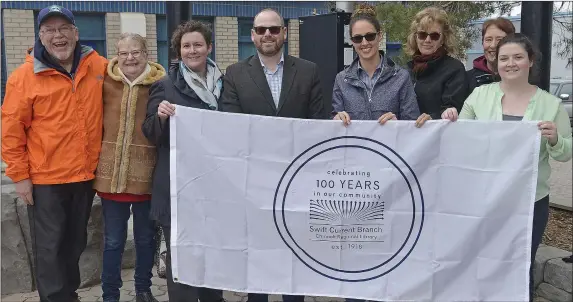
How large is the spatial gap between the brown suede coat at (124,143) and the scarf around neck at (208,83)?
1.38 feet

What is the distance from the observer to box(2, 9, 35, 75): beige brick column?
11.9m

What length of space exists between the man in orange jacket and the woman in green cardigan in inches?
88.7

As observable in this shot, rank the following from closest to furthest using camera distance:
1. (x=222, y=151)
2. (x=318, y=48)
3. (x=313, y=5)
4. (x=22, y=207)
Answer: (x=222, y=151) < (x=22, y=207) < (x=318, y=48) < (x=313, y=5)

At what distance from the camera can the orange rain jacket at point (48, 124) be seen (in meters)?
3.59

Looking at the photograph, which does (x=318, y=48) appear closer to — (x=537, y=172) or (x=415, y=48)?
(x=415, y=48)

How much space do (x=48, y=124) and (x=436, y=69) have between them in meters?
2.46

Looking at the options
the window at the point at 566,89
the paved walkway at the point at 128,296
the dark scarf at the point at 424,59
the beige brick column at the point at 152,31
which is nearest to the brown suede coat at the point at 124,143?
the paved walkway at the point at 128,296

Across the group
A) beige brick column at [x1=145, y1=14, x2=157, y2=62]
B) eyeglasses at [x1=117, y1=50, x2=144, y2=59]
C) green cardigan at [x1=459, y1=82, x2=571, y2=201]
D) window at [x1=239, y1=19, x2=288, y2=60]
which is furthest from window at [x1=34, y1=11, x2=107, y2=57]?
green cardigan at [x1=459, y1=82, x2=571, y2=201]

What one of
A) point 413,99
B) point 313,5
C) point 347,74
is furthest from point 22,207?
point 313,5

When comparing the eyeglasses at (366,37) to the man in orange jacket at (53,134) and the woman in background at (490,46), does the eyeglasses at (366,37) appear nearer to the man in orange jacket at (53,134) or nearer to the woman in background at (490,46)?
the woman in background at (490,46)

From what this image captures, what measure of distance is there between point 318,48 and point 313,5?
28.3 feet

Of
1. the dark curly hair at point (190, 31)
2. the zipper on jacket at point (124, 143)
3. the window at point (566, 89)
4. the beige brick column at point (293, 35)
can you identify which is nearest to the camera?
the dark curly hair at point (190, 31)

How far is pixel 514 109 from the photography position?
323 centimetres

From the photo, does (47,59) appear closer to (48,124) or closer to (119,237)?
(48,124)
